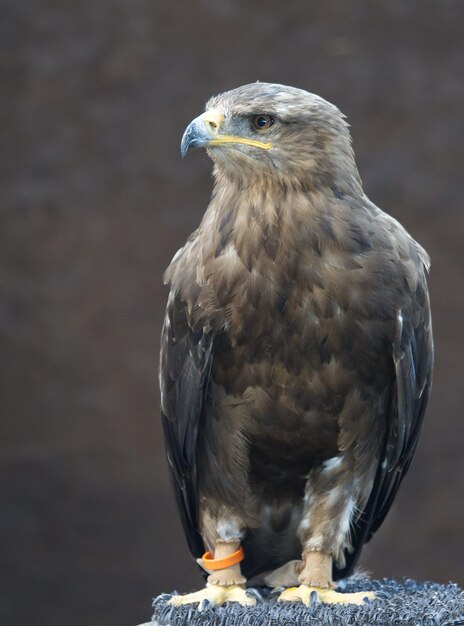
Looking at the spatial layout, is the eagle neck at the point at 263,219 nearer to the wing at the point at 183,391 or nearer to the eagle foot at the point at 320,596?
the wing at the point at 183,391

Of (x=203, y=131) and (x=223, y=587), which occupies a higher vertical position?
(x=203, y=131)

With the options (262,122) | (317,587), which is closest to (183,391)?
(317,587)

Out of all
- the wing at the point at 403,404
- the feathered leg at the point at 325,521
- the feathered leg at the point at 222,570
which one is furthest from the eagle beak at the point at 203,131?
the feathered leg at the point at 222,570

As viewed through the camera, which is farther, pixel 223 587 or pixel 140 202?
pixel 140 202

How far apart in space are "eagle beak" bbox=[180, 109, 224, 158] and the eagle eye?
88mm

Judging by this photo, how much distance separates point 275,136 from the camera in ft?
10.8

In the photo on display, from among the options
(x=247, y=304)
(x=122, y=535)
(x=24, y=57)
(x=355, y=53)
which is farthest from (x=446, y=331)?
(x=247, y=304)

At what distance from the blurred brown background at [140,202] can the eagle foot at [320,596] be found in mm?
2594

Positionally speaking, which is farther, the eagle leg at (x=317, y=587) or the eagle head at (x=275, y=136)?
the eagle leg at (x=317, y=587)

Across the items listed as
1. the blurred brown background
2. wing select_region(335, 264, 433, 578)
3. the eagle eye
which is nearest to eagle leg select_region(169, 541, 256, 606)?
wing select_region(335, 264, 433, 578)

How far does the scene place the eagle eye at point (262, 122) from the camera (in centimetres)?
330

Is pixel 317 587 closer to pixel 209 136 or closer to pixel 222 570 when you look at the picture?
pixel 222 570

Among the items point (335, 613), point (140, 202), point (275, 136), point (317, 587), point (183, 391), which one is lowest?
point (335, 613)

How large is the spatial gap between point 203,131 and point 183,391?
28.7 inches
